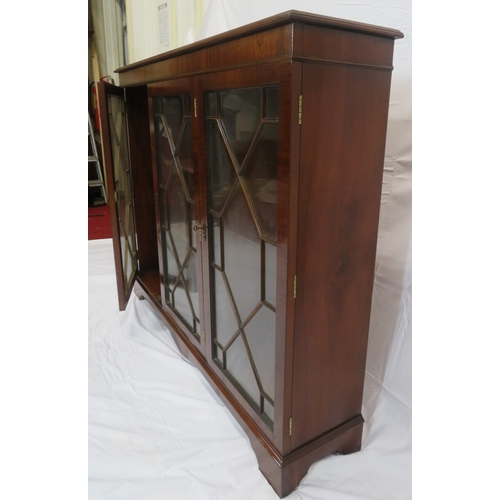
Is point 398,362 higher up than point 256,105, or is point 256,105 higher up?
point 256,105

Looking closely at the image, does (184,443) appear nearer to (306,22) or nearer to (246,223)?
(246,223)

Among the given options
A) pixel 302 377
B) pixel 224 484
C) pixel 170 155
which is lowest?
pixel 224 484

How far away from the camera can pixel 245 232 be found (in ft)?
4.00

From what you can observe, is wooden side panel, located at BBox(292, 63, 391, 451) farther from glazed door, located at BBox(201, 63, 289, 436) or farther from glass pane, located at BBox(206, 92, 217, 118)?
glass pane, located at BBox(206, 92, 217, 118)

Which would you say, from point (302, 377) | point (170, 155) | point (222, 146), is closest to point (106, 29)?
point (170, 155)

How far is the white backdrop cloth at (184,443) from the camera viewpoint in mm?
1242

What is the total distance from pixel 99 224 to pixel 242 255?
10.3 ft

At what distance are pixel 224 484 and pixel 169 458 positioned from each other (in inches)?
8.3

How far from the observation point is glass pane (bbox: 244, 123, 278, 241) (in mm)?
1015

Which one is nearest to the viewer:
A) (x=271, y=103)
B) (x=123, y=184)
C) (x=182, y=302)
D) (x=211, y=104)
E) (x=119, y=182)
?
(x=271, y=103)

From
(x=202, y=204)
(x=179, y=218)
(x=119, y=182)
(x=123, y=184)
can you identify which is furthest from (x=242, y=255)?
(x=123, y=184)

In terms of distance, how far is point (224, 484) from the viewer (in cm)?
127

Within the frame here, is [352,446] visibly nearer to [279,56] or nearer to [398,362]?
[398,362]

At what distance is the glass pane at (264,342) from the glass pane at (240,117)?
0.44m
